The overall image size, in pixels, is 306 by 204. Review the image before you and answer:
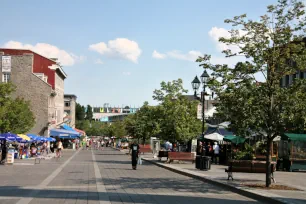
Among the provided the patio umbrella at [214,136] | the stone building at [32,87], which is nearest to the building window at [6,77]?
the stone building at [32,87]

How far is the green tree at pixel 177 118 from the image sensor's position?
40781 mm

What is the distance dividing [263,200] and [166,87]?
102 ft

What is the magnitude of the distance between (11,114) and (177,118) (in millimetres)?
19915

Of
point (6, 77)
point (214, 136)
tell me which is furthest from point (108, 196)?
point (6, 77)

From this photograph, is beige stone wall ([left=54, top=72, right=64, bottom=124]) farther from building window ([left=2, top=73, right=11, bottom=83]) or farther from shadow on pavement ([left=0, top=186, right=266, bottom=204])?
shadow on pavement ([left=0, top=186, right=266, bottom=204])

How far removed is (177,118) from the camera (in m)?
40.9

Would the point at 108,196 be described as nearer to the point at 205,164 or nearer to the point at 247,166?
the point at 247,166

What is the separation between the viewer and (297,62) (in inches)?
703

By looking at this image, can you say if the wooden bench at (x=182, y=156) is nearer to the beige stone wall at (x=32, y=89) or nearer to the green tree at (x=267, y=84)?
the green tree at (x=267, y=84)

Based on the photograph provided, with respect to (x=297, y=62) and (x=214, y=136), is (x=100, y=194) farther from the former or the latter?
(x=214, y=136)

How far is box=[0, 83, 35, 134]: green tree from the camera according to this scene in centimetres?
5153

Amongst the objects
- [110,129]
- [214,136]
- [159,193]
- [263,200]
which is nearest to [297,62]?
[263,200]

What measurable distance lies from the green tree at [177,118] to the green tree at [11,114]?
55.0 ft

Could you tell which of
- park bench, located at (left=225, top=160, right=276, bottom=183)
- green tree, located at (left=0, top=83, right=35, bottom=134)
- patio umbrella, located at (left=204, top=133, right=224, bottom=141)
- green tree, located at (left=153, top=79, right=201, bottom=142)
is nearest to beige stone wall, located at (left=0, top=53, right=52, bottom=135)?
green tree, located at (left=0, top=83, right=35, bottom=134)
